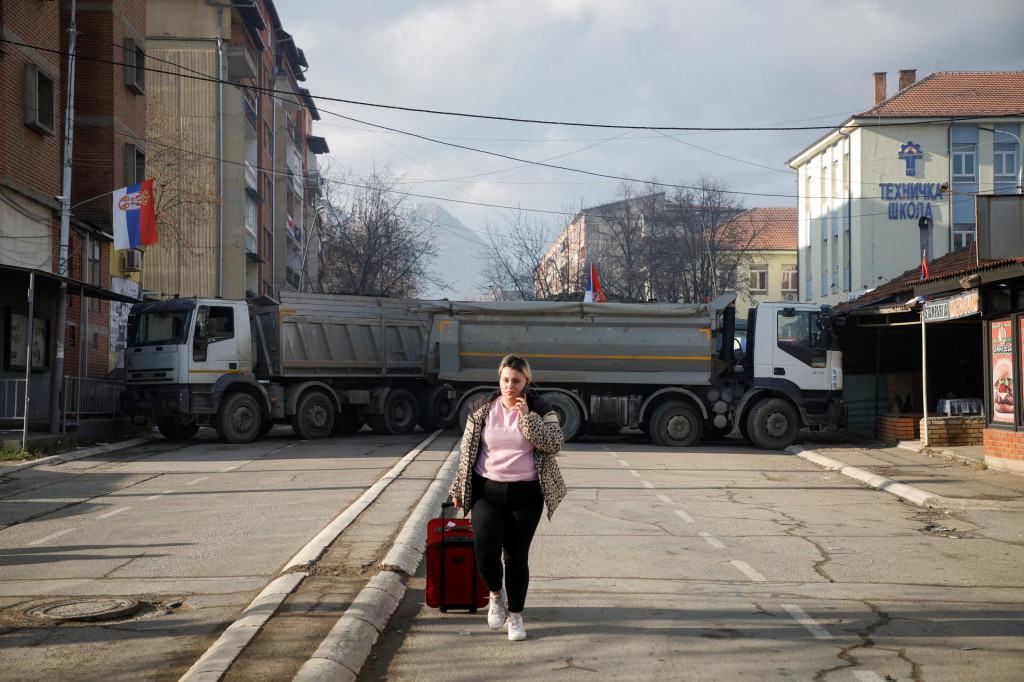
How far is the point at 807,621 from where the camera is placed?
21.3 ft

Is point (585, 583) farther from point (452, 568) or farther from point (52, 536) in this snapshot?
point (52, 536)

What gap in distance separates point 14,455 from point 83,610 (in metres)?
12.2

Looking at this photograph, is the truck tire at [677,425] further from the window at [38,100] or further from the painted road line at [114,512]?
the window at [38,100]

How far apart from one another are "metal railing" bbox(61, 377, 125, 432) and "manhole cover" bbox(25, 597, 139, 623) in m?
14.5

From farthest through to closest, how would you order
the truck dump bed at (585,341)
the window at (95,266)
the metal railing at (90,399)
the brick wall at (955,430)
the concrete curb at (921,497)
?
the window at (95,266), the truck dump bed at (585,341), the metal railing at (90,399), the brick wall at (955,430), the concrete curb at (921,497)

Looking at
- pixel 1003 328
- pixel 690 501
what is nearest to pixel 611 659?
pixel 690 501

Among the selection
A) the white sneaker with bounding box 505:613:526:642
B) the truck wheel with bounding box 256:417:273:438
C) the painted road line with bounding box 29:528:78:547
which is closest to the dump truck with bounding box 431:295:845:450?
the truck wheel with bounding box 256:417:273:438

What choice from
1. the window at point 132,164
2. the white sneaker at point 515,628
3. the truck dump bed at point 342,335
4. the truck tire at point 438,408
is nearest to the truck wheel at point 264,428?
the truck dump bed at point 342,335

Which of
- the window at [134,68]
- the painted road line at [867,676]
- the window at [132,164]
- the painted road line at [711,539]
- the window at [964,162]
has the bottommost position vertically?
the painted road line at [711,539]

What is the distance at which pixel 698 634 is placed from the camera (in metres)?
6.13

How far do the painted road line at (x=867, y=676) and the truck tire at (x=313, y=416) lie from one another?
19.3 m

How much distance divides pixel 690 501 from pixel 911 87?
1791 inches

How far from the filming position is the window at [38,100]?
870 inches

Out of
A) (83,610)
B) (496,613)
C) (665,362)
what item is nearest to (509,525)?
(496,613)
